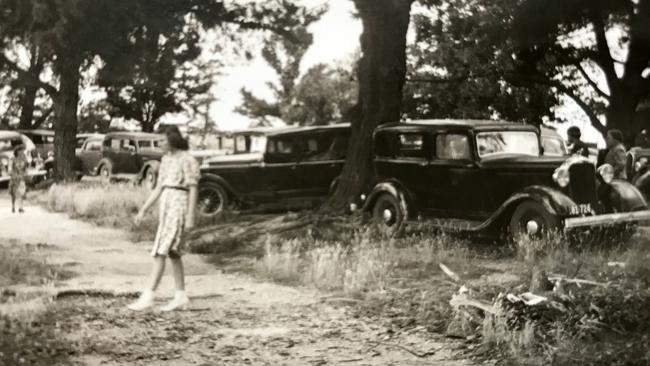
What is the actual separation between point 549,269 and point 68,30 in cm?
1011

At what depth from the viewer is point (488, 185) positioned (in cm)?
1047

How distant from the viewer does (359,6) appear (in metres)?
13.1

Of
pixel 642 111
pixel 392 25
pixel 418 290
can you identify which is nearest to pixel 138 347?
pixel 418 290

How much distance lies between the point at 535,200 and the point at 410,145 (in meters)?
2.72

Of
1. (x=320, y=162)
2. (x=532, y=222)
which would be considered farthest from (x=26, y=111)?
(x=532, y=222)

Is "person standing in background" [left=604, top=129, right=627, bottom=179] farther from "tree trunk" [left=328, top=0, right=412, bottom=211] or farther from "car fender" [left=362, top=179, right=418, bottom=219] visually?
"tree trunk" [left=328, top=0, right=412, bottom=211]

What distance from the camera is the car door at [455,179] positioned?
10.7 metres

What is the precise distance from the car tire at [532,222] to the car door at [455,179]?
766mm

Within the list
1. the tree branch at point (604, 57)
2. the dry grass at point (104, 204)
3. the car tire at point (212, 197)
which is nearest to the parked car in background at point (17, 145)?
the dry grass at point (104, 204)

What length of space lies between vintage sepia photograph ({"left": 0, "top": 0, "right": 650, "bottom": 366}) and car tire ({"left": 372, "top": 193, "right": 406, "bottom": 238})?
0.19 feet

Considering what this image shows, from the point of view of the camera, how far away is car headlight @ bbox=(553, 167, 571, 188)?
9672 millimetres

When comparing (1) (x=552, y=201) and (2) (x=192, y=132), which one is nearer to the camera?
(1) (x=552, y=201)

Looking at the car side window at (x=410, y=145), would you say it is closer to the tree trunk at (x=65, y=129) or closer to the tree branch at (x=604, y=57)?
the tree branch at (x=604, y=57)

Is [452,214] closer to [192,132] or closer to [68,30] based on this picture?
[68,30]
